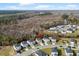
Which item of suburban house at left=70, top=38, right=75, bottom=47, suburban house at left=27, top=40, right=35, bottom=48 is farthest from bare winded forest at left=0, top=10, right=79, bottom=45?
suburban house at left=70, top=38, right=75, bottom=47

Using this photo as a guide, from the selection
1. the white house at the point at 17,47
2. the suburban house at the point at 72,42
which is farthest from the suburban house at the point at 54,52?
the white house at the point at 17,47

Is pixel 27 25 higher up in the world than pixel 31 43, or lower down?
higher up

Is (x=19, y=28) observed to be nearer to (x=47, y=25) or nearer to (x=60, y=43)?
(x=47, y=25)

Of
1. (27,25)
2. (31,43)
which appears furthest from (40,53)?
(27,25)

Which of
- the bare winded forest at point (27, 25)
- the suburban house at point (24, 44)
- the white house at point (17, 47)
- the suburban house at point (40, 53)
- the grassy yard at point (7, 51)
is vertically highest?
the bare winded forest at point (27, 25)

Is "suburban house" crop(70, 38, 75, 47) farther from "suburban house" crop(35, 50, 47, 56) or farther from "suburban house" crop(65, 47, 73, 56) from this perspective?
"suburban house" crop(35, 50, 47, 56)

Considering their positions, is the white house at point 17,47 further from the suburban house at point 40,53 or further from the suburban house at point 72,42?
the suburban house at point 72,42

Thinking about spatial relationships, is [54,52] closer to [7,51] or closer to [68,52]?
[68,52]

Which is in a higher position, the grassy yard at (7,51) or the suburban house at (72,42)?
the suburban house at (72,42)

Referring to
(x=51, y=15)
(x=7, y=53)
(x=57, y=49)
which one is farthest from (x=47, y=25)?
(x=7, y=53)

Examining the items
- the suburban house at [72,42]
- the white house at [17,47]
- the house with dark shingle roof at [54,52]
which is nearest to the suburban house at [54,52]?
the house with dark shingle roof at [54,52]

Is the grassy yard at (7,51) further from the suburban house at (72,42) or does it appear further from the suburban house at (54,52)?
the suburban house at (72,42)

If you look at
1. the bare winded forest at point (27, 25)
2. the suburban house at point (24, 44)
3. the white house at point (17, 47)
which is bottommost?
the white house at point (17, 47)

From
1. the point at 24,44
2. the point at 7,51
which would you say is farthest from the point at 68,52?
the point at 7,51
